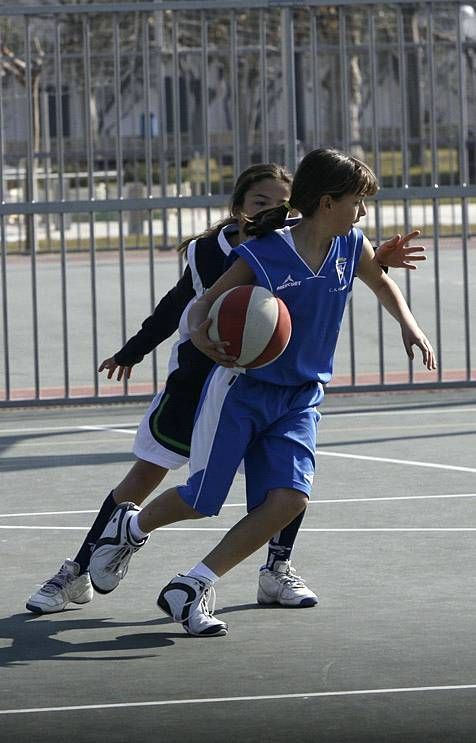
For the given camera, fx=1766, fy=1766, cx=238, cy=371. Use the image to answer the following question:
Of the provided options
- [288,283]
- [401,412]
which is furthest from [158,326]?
[401,412]

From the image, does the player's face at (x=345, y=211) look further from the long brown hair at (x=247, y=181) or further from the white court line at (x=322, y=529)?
the white court line at (x=322, y=529)

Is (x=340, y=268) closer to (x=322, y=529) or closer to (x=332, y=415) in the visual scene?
(x=322, y=529)

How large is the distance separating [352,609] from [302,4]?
265 inches

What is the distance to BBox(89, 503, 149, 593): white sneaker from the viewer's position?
6.23 m

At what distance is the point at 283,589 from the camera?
647 cm

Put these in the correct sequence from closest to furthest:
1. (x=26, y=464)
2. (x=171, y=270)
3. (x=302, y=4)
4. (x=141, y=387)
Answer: (x=26, y=464) < (x=302, y=4) < (x=141, y=387) < (x=171, y=270)

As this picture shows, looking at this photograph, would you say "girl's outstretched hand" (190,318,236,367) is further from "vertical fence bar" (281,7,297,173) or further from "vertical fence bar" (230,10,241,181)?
"vertical fence bar" (281,7,297,173)

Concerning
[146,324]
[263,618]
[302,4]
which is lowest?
[263,618]

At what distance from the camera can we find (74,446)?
1070 centimetres

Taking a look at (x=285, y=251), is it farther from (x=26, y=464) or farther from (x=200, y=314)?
(x=26, y=464)

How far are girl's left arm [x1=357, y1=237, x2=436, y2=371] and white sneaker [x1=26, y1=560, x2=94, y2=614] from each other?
4.85 feet

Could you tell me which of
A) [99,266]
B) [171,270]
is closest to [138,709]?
[171,270]

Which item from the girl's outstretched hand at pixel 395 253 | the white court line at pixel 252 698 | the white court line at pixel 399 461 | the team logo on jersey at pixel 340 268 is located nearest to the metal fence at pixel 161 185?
the white court line at pixel 399 461

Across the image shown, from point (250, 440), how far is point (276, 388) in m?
0.20
